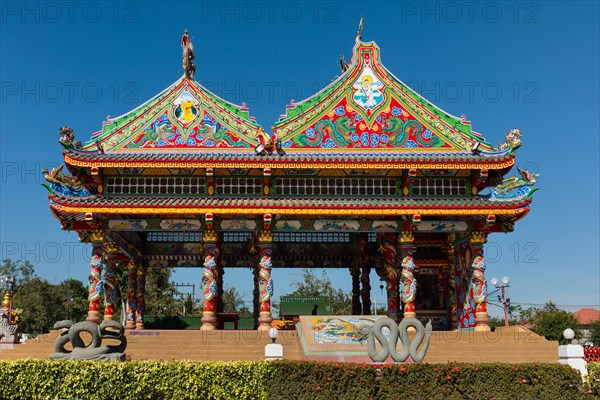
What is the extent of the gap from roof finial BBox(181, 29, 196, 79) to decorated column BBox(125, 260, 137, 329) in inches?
348

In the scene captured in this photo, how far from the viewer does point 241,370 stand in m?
12.4

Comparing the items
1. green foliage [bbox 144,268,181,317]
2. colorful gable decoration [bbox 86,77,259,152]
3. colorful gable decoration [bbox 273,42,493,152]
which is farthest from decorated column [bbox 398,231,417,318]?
green foliage [bbox 144,268,181,317]

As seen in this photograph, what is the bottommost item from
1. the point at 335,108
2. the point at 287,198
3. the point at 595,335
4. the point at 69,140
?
the point at 595,335

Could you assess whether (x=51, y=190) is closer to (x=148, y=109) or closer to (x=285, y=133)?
(x=148, y=109)

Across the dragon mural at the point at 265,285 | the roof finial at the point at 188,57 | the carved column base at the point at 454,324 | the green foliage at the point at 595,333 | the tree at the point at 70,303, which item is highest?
the roof finial at the point at 188,57

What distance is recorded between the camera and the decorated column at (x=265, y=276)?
19500 millimetres

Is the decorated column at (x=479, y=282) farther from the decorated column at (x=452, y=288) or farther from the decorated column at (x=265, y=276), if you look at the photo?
the decorated column at (x=265, y=276)

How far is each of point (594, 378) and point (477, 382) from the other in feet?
13.9

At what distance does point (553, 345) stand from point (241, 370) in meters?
10.5

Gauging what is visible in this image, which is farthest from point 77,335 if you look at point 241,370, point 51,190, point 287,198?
point 287,198

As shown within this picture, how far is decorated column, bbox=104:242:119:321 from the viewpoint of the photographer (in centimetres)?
2062

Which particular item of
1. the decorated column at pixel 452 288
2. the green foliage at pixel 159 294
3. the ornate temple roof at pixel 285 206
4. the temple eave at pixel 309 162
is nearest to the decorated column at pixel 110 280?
the ornate temple roof at pixel 285 206

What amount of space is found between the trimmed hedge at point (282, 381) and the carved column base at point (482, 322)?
618 centimetres

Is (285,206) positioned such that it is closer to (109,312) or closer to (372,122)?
(372,122)
